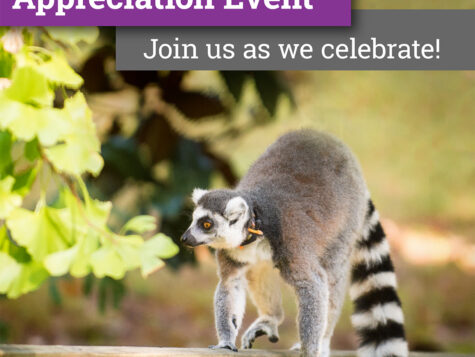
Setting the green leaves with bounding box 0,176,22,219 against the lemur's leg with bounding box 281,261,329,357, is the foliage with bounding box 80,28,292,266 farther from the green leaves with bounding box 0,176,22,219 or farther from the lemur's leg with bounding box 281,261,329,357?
the green leaves with bounding box 0,176,22,219

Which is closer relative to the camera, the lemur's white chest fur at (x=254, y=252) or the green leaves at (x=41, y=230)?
the green leaves at (x=41, y=230)

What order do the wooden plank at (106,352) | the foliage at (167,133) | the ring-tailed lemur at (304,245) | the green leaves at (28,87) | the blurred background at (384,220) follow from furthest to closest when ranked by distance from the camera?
the blurred background at (384,220) → the foliage at (167,133) → the ring-tailed lemur at (304,245) → the wooden plank at (106,352) → the green leaves at (28,87)

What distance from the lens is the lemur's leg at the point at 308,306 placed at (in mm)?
1922

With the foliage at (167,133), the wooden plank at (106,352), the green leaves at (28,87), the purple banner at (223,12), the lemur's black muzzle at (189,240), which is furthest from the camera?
the foliage at (167,133)

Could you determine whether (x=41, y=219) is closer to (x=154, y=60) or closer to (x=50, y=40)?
(x=50, y=40)

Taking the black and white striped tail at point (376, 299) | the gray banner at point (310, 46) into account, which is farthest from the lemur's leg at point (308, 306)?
the gray banner at point (310, 46)

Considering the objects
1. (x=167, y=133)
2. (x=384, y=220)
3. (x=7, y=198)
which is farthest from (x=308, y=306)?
(x=384, y=220)

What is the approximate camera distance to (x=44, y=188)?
3.35 ft

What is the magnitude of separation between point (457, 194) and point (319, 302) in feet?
14.7

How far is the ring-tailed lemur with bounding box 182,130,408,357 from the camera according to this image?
1.85 meters

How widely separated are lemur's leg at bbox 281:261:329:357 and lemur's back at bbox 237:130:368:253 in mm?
111

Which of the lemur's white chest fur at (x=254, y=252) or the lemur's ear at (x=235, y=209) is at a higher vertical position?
the lemur's ear at (x=235, y=209)

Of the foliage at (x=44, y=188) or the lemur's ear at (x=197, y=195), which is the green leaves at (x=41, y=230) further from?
the lemur's ear at (x=197, y=195)

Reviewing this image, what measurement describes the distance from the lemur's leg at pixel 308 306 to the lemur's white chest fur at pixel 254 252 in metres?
0.08
